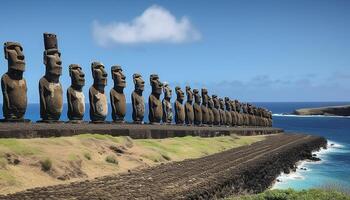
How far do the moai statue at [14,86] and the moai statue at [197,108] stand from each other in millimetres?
18497

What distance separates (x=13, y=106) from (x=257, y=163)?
8.61 meters

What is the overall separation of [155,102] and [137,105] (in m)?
2.04

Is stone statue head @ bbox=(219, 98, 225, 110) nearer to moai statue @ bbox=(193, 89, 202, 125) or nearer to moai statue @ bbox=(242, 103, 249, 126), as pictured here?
moai statue @ bbox=(193, 89, 202, 125)

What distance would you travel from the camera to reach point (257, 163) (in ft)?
62.5

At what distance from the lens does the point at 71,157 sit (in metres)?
12.2

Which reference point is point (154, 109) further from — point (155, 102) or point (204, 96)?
point (204, 96)

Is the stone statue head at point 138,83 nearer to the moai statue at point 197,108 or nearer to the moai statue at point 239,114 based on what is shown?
the moai statue at point 197,108

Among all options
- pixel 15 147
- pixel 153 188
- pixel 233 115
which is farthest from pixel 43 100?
pixel 233 115

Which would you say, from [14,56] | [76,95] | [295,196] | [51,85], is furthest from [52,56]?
[295,196]

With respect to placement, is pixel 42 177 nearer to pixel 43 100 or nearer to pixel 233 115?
pixel 43 100

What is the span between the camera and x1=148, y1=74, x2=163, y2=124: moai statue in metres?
25.1

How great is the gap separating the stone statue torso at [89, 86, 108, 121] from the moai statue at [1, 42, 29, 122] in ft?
14.3

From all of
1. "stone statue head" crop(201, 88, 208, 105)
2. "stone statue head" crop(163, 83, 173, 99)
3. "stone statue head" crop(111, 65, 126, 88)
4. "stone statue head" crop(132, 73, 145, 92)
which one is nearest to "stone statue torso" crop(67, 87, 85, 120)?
"stone statue head" crop(111, 65, 126, 88)

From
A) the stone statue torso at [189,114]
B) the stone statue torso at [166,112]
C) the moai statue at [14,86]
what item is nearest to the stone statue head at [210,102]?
the stone statue torso at [189,114]
